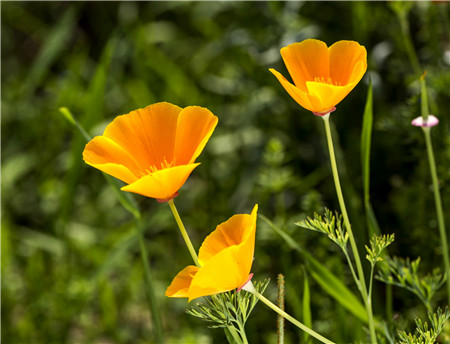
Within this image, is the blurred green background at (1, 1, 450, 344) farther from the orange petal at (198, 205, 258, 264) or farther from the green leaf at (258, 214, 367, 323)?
the orange petal at (198, 205, 258, 264)

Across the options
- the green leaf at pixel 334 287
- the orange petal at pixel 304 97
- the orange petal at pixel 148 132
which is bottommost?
the green leaf at pixel 334 287

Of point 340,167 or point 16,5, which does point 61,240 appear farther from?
point 16,5

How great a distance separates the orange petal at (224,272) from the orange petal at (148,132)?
174 millimetres

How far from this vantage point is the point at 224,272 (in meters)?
0.50

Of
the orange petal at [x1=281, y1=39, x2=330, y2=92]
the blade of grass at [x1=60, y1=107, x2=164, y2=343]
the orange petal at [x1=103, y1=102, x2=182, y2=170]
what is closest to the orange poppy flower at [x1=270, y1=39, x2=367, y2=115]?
the orange petal at [x1=281, y1=39, x2=330, y2=92]

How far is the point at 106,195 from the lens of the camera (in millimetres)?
1890

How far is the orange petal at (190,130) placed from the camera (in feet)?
1.97

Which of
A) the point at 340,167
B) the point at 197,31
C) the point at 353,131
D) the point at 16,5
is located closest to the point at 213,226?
the point at 353,131

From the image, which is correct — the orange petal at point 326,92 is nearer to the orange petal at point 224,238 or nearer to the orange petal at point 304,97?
the orange petal at point 304,97

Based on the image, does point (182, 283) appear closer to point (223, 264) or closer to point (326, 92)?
point (223, 264)

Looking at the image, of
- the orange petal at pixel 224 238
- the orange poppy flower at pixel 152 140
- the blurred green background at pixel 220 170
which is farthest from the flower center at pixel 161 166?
the blurred green background at pixel 220 170

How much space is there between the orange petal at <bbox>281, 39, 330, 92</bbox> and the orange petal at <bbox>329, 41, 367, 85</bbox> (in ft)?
0.04

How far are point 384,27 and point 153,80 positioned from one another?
679 millimetres

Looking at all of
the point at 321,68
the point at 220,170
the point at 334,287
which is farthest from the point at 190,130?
the point at 220,170
